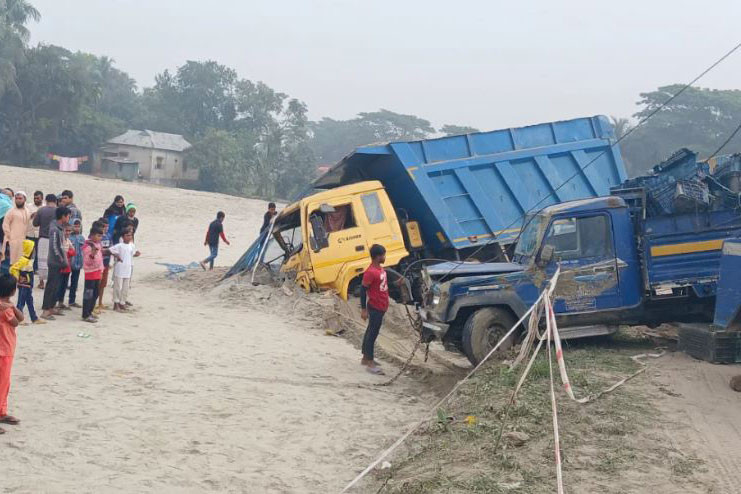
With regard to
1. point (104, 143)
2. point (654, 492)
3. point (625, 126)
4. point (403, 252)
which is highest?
point (625, 126)

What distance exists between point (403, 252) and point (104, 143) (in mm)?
39552

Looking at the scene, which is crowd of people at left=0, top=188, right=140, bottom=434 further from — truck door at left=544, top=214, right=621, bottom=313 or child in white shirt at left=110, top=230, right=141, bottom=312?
truck door at left=544, top=214, right=621, bottom=313

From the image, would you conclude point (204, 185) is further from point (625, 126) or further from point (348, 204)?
point (348, 204)

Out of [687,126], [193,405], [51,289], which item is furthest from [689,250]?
[687,126]

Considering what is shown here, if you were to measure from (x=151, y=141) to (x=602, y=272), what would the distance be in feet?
142

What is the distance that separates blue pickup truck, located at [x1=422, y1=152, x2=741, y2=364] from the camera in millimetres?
8562

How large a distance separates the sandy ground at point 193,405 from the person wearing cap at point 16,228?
875mm

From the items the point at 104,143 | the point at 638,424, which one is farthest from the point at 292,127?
the point at 638,424

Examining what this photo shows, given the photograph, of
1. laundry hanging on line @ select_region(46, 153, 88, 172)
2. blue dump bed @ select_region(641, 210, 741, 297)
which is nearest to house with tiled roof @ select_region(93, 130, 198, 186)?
laundry hanging on line @ select_region(46, 153, 88, 172)

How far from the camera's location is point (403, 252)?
12.3 metres

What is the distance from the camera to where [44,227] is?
11.1 m

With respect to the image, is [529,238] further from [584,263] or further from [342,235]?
[342,235]

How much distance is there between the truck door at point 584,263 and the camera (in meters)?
8.68

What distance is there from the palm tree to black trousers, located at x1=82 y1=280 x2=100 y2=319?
1395 inches
